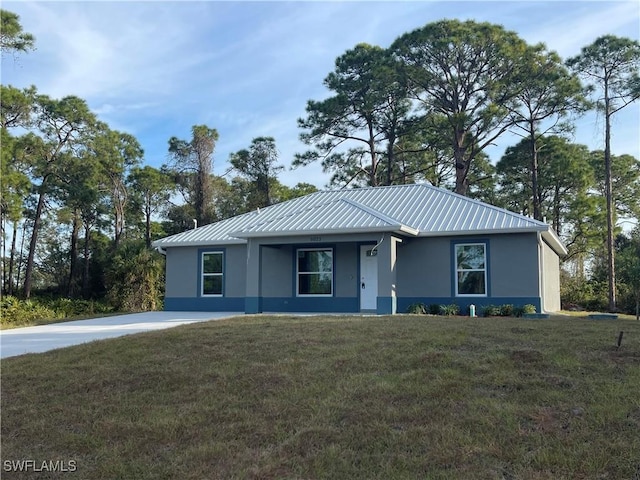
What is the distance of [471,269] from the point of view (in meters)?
15.8

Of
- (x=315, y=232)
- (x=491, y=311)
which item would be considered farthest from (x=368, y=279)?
(x=491, y=311)

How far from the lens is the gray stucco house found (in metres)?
15.2

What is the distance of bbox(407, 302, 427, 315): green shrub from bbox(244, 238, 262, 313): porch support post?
4.43 meters

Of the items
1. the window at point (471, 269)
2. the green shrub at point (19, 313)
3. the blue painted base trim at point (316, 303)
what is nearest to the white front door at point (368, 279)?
the blue painted base trim at point (316, 303)

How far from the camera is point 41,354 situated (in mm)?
9445

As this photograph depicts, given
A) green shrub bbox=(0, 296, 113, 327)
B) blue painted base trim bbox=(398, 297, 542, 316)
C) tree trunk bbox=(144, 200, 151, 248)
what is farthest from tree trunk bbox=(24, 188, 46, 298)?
blue painted base trim bbox=(398, 297, 542, 316)

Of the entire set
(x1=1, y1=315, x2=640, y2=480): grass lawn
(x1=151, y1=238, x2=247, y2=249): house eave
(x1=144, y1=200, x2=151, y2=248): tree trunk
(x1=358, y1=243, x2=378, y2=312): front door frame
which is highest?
(x1=144, y1=200, x2=151, y2=248): tree trunk

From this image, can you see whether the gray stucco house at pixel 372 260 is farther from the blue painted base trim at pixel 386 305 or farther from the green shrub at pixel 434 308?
the green shrub at pixel 434 308

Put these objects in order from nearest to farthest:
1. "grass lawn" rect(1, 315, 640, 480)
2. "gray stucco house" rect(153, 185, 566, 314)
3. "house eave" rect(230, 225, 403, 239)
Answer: "grass lawn" rect(1, 315, 640, 480), "house eave" rect(230, 225, 403, 239), "gray stucco house" rect(153, 185, 566, 314)

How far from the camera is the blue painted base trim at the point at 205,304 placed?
60.4ft

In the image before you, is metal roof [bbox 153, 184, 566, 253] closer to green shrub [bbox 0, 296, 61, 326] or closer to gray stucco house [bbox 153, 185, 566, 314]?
gray stucco house [bbox 153, 185, 566, 314]

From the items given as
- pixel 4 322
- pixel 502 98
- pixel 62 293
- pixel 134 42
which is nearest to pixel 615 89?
pixel 502 98

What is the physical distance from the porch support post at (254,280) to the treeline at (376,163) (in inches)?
360

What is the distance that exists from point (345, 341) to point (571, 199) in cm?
2473
